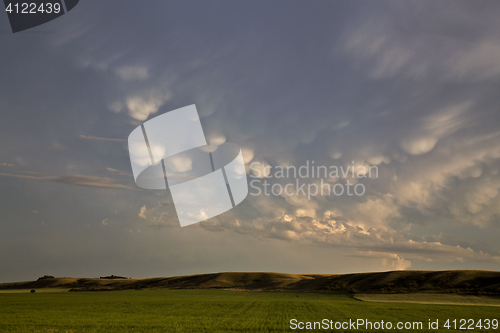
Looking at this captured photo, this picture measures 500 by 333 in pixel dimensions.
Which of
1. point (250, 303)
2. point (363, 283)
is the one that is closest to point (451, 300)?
point (250, 303)

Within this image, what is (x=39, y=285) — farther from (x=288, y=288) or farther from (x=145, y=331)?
(x=145, y=331)

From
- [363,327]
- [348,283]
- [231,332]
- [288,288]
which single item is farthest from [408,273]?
[231,332]

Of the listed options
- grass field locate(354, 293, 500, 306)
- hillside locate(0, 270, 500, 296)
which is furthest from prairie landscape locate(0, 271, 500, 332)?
hillside locate(0, 270, 500, 296)

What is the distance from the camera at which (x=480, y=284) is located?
94438 mm

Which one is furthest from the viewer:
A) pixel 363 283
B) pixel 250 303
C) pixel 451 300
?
pixel 363 283

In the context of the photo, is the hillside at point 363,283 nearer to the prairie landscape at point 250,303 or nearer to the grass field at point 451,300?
the prairie landscape at point 250,303

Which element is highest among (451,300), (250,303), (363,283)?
(250,303)

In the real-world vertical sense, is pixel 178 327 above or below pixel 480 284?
above

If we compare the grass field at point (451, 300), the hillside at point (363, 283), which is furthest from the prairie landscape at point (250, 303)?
the hillside at point (363, 283)

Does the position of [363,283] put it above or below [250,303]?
below

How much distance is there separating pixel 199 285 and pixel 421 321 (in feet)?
426

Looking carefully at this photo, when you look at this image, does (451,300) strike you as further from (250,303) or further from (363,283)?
(363,283)

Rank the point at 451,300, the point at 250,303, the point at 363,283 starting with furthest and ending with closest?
1. the point at 363,283
2. the point at 451,300
3. the point at 250,303

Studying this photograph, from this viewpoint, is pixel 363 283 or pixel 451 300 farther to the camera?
pixel 363 283
